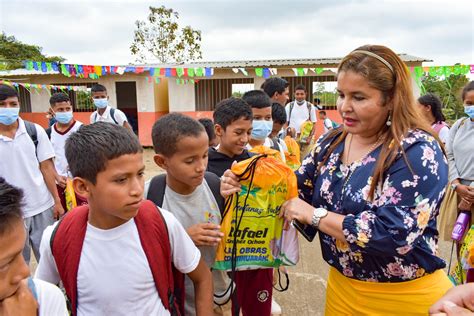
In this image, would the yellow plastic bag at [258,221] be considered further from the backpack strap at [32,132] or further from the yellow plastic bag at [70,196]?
the backpack strap at [32,132]

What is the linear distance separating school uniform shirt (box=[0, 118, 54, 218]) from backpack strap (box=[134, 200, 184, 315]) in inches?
87.1

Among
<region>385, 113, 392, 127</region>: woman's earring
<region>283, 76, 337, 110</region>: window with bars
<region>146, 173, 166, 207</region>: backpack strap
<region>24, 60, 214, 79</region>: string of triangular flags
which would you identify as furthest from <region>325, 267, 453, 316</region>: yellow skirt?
<region>283, 76, 337, 110</region>: window with bars

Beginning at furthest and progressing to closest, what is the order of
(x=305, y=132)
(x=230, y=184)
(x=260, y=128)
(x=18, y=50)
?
1. (x=18, y=50)
2. (x=305, y=132)
3. (x=260, y=128)
4. (x=230, y=184)

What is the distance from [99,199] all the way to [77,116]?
1456 centimetres

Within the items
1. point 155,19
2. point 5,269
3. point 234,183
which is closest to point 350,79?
point 234,183

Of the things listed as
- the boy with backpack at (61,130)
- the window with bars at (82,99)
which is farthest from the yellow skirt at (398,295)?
the window with bars at (82,99)

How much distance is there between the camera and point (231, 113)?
234 centimetres

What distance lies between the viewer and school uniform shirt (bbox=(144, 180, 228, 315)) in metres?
1.74

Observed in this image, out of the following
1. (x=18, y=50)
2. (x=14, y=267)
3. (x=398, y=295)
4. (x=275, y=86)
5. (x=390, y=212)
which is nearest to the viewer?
(x=14, y=267)

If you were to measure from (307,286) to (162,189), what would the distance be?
2291 mm

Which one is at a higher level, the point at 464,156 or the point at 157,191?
the point at 157,191

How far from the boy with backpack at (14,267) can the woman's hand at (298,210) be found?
0.99 metres

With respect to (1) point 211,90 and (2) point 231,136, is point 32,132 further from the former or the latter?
(1) point 211,90

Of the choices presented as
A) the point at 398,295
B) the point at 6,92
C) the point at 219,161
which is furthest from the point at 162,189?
the point at 6,92
